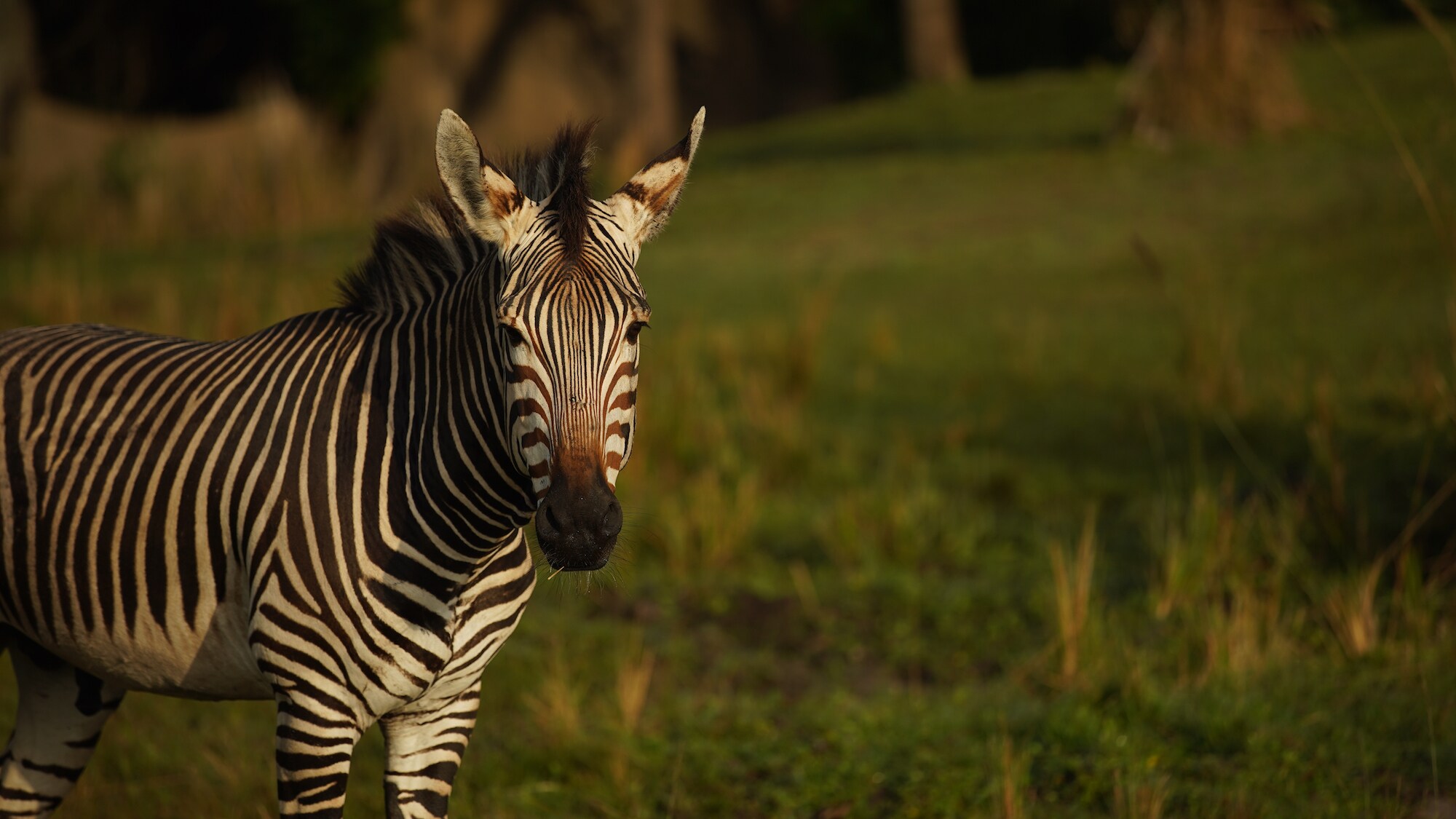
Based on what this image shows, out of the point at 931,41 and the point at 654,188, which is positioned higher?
the point at 654,188

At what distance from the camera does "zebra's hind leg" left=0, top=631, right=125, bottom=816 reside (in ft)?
11.6

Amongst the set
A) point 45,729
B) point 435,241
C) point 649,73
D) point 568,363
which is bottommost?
point 45,729

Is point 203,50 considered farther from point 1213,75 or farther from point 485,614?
point 485,614

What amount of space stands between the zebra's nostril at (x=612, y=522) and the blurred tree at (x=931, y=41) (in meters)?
17.3

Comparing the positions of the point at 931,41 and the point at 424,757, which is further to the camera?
the point at 931,41

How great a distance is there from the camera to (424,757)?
321cm

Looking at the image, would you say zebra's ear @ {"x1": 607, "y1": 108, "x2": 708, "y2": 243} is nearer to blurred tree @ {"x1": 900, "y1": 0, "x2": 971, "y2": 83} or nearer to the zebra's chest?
the zebra's chest

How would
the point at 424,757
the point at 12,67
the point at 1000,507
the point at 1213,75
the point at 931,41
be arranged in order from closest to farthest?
the point at 424,757 → the point at 1000,507 → the point at 1213,75 → the point at 12,67 → the point at 931,41

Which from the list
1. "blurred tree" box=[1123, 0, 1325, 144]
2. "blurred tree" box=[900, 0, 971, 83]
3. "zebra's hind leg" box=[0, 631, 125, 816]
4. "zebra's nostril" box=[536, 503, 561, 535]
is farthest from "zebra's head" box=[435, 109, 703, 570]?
"blurred tree" box=[900, 0, 971, 83]

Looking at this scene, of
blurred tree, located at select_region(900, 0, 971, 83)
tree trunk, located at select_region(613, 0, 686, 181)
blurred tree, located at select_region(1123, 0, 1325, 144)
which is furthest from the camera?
blurred tree, located at select_region(900, 0, 971, 83)

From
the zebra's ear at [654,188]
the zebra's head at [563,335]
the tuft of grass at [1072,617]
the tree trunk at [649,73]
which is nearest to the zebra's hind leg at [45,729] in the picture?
the zebra's head at [563,335]

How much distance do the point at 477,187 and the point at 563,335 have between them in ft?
1.35

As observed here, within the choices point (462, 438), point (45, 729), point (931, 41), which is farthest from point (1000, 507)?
point (931, 41)

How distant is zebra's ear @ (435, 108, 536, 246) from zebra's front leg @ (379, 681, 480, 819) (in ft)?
3.55
